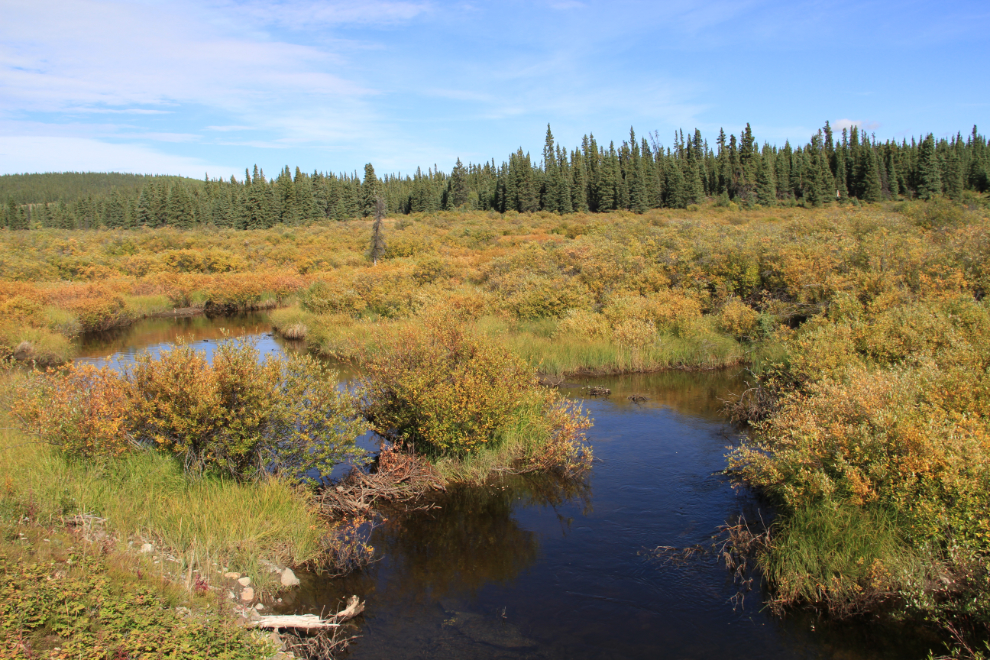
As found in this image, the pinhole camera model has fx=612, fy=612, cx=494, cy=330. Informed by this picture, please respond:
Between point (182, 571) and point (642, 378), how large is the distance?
1428 cm

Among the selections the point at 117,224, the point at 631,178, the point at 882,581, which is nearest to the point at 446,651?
the point at 882,581

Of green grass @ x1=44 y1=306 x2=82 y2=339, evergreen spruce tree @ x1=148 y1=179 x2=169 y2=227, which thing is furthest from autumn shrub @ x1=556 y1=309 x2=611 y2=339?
evergreen spruce tree @ x1=148 y1=179 x2=169 y2=227

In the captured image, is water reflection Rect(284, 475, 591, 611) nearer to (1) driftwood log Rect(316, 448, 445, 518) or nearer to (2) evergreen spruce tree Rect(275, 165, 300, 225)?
(1) driftwood log Rect(316, 448, 445, 518)

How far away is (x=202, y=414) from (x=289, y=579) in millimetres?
2622

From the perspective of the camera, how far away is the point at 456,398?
10.8 m

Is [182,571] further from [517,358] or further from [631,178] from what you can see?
[631,178]

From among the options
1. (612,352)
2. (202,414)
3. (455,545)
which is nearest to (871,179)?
(612,352)

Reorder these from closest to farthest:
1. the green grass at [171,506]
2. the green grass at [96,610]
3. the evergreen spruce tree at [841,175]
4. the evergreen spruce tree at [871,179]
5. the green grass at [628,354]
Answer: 1. the green grass at [96,610]
2. the green grass at [171,506]
3. the green grass at [628,354]
4. the evergreen spruce tree at [871,179]
5. the evergreen spruce tree at [841,175]

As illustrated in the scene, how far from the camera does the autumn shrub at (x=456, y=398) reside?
10.7m

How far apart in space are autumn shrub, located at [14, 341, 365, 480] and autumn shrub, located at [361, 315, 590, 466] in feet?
4.83

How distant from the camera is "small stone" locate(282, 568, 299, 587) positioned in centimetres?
788

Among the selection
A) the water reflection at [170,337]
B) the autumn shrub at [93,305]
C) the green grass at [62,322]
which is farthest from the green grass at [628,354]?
the autumn shrub at [93,305]

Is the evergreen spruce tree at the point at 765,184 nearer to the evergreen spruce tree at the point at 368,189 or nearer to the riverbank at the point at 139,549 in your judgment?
the evergreen spruce tree at the point at 368,189

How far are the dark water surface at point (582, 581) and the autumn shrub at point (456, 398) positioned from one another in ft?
2.91
